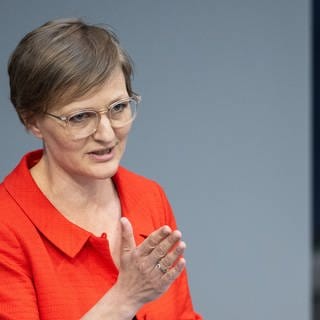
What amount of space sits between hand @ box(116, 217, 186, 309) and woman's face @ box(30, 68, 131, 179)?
0.64ft

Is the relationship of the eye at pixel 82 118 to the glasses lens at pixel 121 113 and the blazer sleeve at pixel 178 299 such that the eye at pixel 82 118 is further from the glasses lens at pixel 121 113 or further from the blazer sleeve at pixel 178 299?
the blazer sleeve at pixel 178 299

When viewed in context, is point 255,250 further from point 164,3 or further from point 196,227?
point 164,3

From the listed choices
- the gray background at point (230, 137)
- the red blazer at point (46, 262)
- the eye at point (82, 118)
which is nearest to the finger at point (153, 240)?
the red blazer at point (46, 262)

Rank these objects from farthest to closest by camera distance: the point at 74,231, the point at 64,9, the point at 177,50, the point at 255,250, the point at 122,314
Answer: the point at 255,250 → the point at 177,50 → the point at 64,9 → the point at 74,231 → the point at 122,314

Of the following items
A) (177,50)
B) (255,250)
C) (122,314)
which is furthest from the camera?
(255,250)

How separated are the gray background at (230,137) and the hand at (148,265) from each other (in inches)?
59.8

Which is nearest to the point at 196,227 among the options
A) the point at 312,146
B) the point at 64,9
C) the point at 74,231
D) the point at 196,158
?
the point at 196,158

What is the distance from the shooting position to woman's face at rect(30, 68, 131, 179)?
2250 mm

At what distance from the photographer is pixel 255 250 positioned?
13.0 ft

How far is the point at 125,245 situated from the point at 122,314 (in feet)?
0.52

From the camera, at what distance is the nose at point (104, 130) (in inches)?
88.7

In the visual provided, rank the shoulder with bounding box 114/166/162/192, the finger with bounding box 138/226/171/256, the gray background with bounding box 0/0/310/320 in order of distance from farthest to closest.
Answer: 1. the gray background with bounding box 0/0/310/320
2. the shoulder with bounding box 114/166/162/192
3. the finger with bounding box 138/226/171/256

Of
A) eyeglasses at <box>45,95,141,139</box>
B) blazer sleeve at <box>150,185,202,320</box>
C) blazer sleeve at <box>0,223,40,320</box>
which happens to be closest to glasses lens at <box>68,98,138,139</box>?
eyeglasses at <box>45,95,141,139</box>

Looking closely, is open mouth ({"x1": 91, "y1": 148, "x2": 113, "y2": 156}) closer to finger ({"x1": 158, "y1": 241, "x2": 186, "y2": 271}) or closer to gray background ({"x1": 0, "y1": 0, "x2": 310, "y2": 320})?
finger ({"x1": 158, "y1": 241, "x2": 186, "y2": 271})
